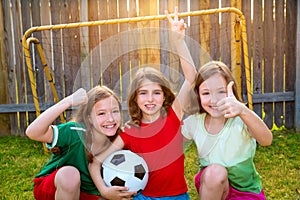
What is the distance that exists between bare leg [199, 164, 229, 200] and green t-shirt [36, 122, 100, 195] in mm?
700

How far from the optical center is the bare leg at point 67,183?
7.86ft

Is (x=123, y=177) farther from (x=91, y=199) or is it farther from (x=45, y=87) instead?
(x=45, y=87)

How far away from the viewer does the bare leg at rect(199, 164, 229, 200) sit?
2260 mm

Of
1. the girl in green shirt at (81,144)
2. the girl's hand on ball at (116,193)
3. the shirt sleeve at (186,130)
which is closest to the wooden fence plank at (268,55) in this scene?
the shirt sleeve at (186,130)

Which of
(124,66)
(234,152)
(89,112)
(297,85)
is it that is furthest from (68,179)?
(297,85)

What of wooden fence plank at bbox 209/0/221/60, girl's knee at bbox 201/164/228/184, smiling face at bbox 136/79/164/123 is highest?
wooden fence plank at bbox 209/0/221/60

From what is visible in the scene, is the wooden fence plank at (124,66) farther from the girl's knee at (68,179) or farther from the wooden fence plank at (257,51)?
the wooden fence plank at (257,51)

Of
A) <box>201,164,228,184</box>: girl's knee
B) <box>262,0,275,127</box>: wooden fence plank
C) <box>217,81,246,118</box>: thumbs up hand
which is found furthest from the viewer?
<box>262,0,275,127</box>: wooden fence plank

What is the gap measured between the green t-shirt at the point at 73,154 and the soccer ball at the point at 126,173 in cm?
15

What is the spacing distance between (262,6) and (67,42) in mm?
2374

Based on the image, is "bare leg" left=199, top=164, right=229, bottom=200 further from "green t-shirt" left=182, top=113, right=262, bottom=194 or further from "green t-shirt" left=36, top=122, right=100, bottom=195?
"green t-shirt" left=36, top=122, right=100, bottom=195

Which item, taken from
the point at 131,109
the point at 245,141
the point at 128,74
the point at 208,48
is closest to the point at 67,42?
the point at 208,48

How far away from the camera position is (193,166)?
3910mm

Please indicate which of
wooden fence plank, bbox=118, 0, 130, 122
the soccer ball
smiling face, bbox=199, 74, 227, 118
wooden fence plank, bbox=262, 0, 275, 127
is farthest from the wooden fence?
the soccer ball
